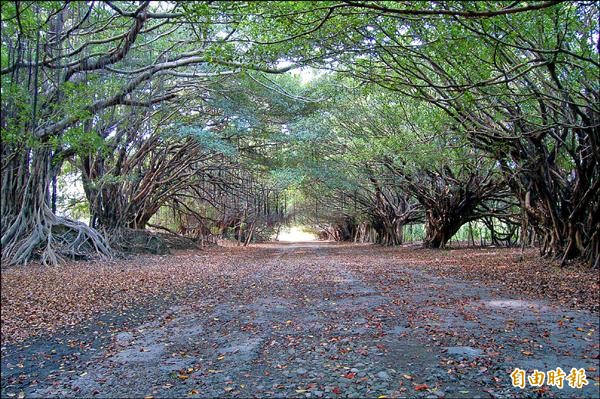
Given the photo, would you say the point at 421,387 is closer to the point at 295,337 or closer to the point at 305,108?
the point at 295,337

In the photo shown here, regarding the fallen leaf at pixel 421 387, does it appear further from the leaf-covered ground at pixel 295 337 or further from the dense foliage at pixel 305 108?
the dense foliage at pixel 305 108

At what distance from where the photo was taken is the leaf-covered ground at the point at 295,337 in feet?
10.4

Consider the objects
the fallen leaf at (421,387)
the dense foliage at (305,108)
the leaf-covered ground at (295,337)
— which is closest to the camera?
the fallen leaf at (421,387)

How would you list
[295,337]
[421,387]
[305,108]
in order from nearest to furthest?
[421,387], [295,337], [305,108]

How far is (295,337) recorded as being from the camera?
4.36 m

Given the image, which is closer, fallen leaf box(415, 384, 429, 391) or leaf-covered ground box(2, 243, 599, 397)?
fallen leaf box(415, 384, 429, 391)

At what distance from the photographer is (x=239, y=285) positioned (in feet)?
26.4

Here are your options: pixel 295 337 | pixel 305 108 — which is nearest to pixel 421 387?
pixel 295 337

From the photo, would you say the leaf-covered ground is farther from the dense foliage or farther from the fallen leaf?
the dense foliage

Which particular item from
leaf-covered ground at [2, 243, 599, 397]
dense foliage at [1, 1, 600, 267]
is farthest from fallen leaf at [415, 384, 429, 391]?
dense foliage at [1, 1, 600, 267]

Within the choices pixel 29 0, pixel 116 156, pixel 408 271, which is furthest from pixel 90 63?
pixel 408 271

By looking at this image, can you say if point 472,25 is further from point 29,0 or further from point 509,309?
point 29,0

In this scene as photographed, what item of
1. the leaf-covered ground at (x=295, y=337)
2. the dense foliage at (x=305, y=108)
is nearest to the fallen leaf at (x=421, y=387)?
the leaf-covered ground at (x=295, y=337)

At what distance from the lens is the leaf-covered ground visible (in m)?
3.16
